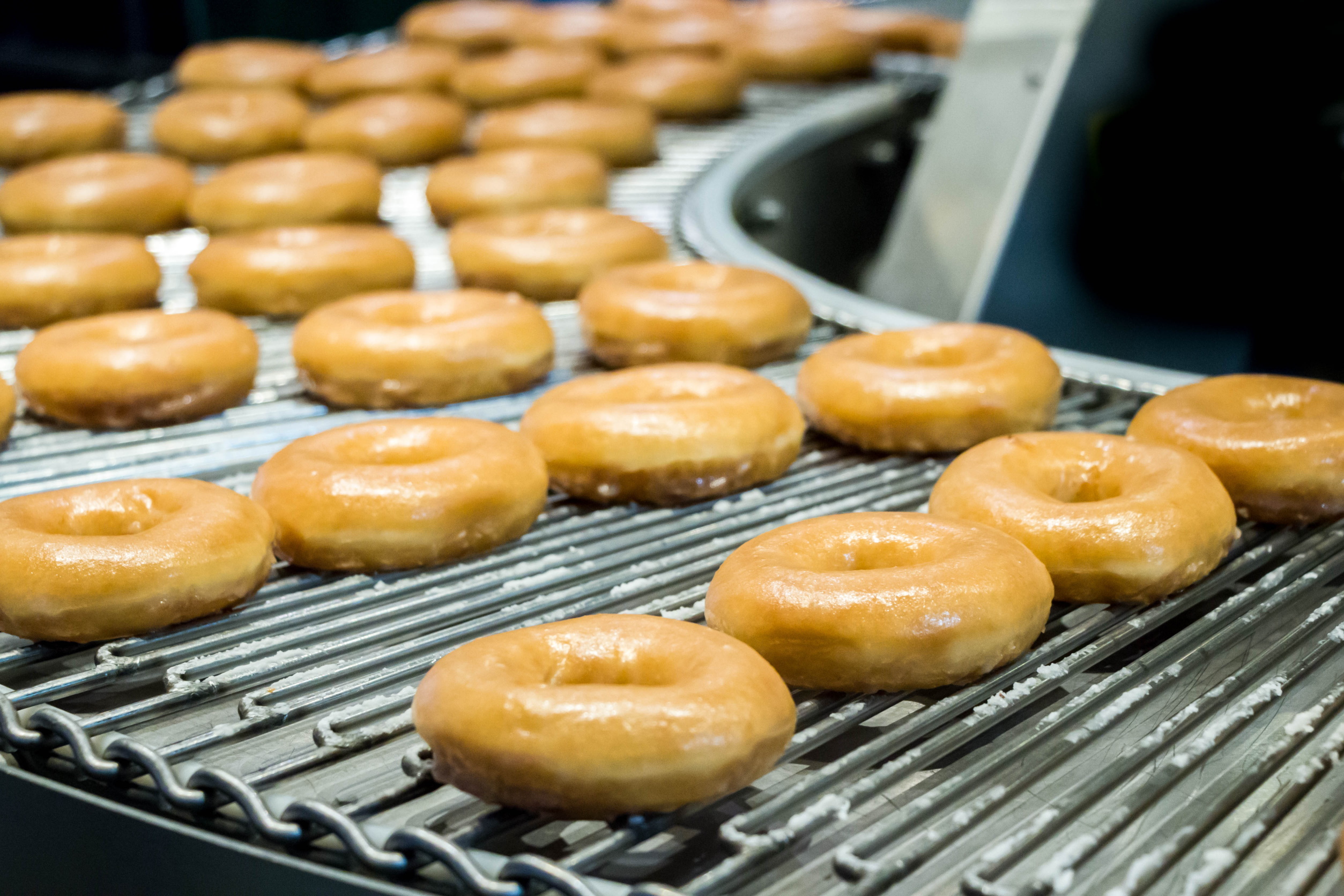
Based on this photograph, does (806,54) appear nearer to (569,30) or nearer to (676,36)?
(676,36)

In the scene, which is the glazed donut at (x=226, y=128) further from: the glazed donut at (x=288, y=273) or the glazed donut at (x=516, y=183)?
the glazed donut at (x=288, y=273)

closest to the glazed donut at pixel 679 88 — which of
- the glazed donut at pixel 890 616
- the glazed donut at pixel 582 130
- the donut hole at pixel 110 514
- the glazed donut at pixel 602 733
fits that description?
the glazed donut at pixel 582 130

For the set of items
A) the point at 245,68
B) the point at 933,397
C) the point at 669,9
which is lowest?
the point at 933,397

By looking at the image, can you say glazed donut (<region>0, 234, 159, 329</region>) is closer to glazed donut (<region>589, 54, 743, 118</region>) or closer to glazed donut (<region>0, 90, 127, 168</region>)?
glazed donut (<region>0, 90, 127, 168</region>)

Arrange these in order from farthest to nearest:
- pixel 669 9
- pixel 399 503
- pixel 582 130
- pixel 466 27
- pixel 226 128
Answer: pixel 669 9, pixel 466 27, pixel 226 128, pixel 582 130, pixel 399 503

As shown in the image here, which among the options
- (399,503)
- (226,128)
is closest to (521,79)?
(226,128)

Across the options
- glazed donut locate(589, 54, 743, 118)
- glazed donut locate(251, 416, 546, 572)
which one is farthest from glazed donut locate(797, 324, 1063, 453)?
glazed donut locate(589, 54, 743, 118)

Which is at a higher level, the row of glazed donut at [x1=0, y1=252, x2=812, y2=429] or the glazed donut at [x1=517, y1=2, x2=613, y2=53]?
the glazed donut at [x1=517, y1=2, x2=613, y2=53]
